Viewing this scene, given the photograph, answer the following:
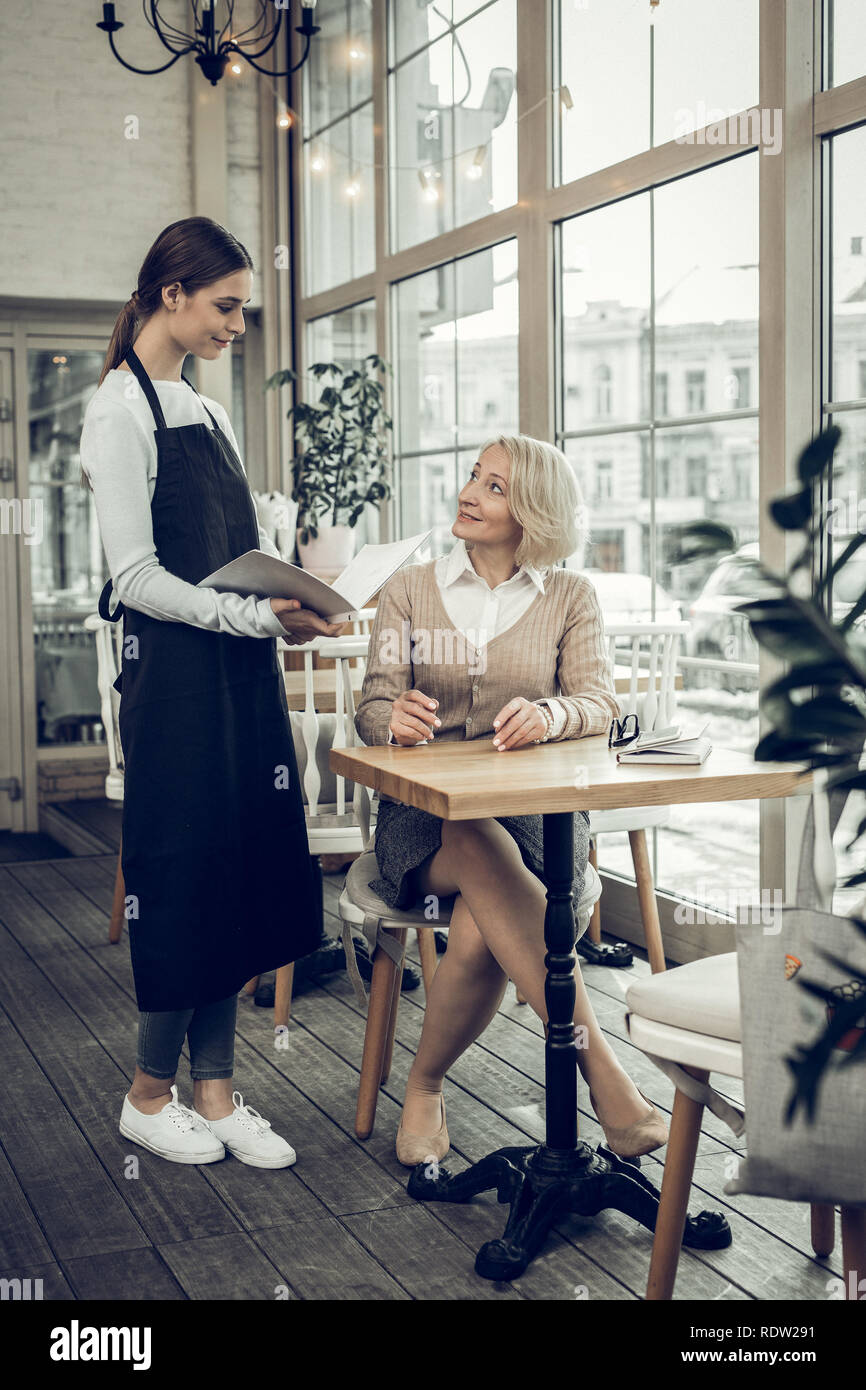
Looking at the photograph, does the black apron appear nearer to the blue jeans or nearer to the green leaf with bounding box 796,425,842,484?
the blue jeans

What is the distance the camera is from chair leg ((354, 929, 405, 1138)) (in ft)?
8.01

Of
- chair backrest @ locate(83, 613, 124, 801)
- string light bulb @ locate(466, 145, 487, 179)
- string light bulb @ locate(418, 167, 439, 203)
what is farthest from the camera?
string light bulb @ locate(418, 167, 439, 203)

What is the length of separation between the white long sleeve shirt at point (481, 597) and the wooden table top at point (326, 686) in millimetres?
767

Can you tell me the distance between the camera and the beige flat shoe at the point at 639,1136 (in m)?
2.07

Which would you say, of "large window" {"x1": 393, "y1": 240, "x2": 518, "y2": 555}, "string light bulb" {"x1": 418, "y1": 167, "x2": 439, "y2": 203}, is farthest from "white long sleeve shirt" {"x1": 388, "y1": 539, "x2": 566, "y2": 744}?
"string light bulb" {"x1": 418, "y1": 167, "x2": 439, "y2": 203}

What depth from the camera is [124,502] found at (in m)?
2.15

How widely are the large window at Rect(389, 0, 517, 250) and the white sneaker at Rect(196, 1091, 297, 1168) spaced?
2.93 meters

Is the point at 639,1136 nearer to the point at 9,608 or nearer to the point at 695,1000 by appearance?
the point at 695,1000

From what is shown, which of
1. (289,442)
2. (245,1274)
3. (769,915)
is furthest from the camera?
(289,442)

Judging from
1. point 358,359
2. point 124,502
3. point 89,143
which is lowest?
point 124,502

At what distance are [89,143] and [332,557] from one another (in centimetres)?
210
